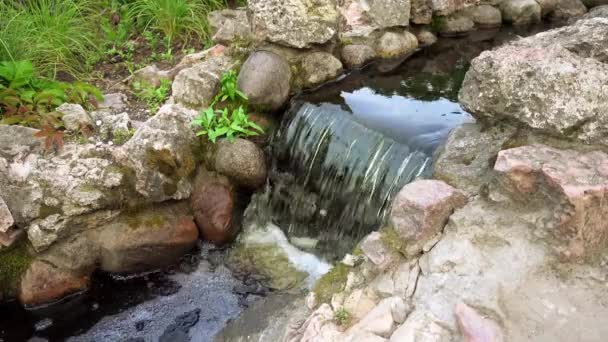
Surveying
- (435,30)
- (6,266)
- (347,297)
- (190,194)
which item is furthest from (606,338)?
(435,30)

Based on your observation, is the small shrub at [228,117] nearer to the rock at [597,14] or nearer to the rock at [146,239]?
the rock at [146,239]

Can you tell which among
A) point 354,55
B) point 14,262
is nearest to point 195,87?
point 354,55

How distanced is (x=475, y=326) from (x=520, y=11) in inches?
241

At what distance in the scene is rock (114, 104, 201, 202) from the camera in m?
4.34

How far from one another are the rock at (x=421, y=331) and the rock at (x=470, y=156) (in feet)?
3.21

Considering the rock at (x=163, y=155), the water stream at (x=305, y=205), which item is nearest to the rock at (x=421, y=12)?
the water stream at (x=305, y=205)

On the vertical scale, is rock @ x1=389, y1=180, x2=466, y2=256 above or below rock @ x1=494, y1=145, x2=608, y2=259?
below

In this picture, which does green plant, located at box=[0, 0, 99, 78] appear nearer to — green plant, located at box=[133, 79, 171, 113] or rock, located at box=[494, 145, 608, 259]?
green plant, located at box=[133, 79, 171, 113]

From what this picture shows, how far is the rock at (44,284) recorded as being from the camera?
418cm

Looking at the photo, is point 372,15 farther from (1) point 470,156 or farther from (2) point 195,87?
(1) point 470,156

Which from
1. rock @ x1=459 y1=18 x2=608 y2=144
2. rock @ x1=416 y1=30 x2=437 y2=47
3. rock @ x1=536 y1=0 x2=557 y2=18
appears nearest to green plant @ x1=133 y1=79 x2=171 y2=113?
rock @ x1=459 y1=18 x2=608 y2=144

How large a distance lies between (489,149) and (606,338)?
4.67ft

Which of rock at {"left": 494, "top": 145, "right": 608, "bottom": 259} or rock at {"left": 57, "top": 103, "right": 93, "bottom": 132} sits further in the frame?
rock at {"left": 57, "top": 103, "right": 93, "bottom": 132}

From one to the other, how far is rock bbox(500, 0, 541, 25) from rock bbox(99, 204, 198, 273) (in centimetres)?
558
